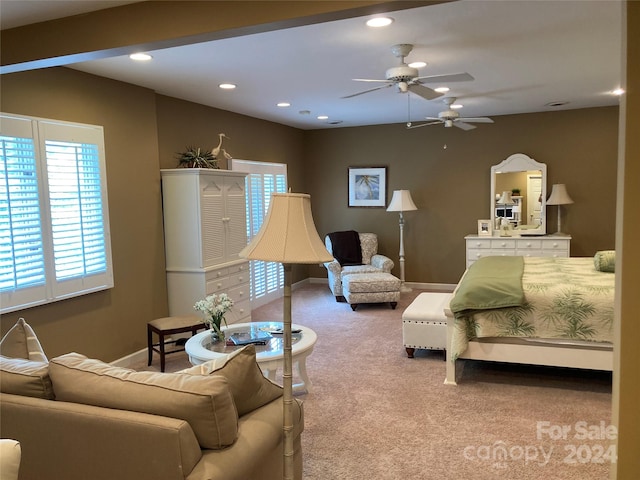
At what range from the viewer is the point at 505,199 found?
7.03m

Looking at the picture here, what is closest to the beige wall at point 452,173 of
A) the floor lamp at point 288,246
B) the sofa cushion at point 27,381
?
the floor lamp at point 288,246

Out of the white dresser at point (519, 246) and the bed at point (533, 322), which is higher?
the white dresser at point (519, 246)

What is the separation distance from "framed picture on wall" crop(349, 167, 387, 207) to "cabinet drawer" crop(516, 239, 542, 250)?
6.76 ft

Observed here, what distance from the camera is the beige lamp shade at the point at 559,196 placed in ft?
21.5

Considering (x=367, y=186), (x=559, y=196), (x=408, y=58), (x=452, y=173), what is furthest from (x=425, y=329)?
(x=367, y=186)

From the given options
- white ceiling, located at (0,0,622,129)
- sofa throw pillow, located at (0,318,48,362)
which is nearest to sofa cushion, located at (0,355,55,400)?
sofa throw pillow, located at (0,318,48,362)

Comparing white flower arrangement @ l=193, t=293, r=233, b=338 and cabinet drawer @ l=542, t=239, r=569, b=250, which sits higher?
cabinet drawer @ l=542, t=239, r=569, b=250

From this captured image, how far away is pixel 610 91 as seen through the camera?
537 centimetres

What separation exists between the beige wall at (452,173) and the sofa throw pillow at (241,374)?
227 inches

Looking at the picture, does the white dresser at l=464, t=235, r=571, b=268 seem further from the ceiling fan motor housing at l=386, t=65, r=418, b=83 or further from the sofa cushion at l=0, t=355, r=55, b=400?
the sofa cushion at l=0, t=355, r=55, b=400

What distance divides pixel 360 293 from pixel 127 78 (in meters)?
3.63

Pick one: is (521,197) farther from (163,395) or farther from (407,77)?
(163,395)

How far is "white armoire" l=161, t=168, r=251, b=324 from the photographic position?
479 centimetres

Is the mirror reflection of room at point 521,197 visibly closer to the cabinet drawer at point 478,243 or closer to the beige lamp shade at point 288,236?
the cabinet drawer at point 478,243
